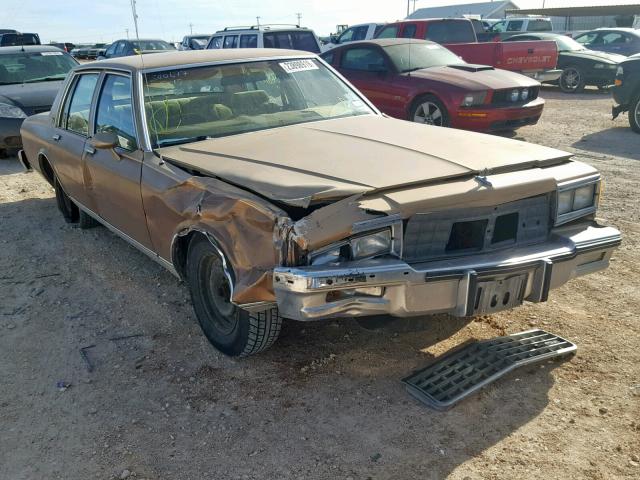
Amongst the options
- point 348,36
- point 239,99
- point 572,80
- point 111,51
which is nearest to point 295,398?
point 239,99

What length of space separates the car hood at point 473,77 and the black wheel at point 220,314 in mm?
6241

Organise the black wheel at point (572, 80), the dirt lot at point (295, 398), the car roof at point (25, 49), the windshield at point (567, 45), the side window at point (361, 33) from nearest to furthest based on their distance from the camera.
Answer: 1. the dirt lot at point (295, 398)
2. the car roof at point (25, 49)
3. the black wheel at point (572, 80)
4. the side window at point (361, 33)
5. the windshield at point (567, 45)

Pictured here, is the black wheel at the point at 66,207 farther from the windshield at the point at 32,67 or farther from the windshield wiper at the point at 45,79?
the windshield at the point at 32,67

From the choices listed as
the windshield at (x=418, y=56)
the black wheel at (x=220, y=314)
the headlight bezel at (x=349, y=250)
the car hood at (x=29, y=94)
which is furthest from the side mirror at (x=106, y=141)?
the windshield at (x=418, y=56)

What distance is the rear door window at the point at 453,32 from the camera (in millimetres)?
13789

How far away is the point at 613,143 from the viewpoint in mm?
8875

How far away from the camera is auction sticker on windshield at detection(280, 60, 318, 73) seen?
4.64 metres

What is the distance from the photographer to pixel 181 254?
3639mm

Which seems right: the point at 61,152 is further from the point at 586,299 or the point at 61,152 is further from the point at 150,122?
the point at 586,299

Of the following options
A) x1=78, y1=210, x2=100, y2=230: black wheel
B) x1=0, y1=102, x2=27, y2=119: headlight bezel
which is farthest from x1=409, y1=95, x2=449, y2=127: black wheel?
x1=0, y1=102, x2=27, y2=119: headlight bezel

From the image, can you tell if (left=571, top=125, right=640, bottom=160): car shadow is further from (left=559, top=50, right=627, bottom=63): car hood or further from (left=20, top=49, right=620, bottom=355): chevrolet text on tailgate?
(left=559, top=50, right=627, bottom=63): car hood

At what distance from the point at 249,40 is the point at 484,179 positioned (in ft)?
35.0

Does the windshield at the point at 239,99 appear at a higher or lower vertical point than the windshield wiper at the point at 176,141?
higher

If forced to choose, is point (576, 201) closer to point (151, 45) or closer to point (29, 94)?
point (29, 94)
